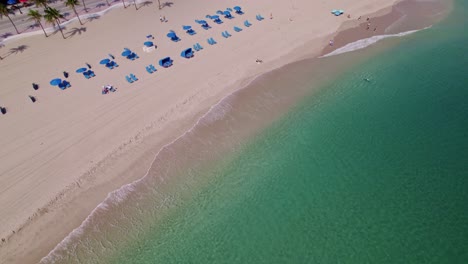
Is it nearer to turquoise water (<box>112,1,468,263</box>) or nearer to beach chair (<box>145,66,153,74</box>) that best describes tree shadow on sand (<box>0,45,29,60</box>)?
beach chair (<box>145,66,153,74</box>)

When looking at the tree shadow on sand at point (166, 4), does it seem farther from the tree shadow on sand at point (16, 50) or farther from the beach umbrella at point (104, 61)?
the tree shadow on sand at point (16, 50)

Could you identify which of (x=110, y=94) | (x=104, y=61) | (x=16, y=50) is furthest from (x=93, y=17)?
(x=110, y=94)

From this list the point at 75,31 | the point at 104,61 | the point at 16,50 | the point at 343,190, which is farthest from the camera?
the point at 75,31

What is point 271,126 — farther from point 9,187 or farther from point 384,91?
point 9,187

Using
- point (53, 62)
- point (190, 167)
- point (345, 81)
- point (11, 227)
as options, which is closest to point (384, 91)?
point (345, 81)

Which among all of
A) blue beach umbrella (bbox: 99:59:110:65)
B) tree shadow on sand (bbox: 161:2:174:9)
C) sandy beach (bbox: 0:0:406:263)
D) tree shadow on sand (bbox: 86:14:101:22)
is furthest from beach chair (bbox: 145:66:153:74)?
tree shadow on sand (bbox: 161:2:174:9)

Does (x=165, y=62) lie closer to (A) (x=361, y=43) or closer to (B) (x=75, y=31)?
(B) (x=75, y=31)
